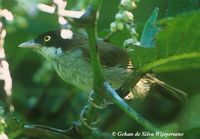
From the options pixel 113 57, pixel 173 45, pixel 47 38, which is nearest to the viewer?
pixel 173 45

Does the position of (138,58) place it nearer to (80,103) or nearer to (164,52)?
(164,52)

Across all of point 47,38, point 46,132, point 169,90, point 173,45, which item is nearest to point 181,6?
point 173,45

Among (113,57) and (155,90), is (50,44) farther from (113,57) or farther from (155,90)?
(155,90)

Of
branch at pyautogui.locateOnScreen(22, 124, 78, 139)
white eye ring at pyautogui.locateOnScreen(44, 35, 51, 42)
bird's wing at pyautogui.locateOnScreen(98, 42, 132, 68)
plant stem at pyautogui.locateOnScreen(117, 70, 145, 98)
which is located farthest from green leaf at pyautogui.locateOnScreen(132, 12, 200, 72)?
white eye ring at pyautogui.locateOnScreen(44, 35, 51, 42)

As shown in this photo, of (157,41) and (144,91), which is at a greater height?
(157,41)

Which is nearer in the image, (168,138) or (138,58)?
(168,138)

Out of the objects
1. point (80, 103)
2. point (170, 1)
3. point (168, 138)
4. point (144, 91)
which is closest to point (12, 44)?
point (80, 103)

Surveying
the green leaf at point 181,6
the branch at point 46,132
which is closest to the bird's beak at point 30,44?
the branch at point 46,132
